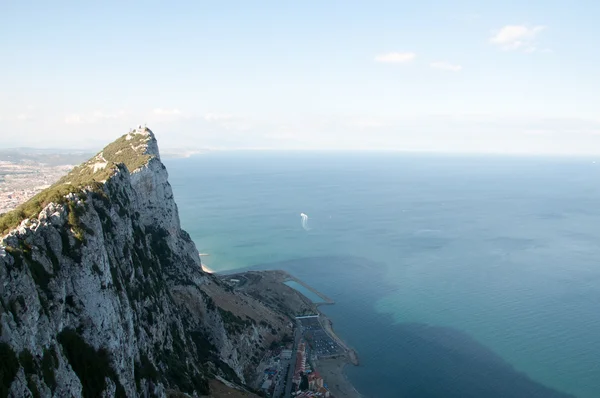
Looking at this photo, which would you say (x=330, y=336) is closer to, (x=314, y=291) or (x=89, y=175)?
(x=314, y=291)

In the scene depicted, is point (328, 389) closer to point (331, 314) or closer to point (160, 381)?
point (331, 314)

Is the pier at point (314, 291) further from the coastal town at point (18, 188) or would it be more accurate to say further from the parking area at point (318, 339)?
the coastal town at point (18, 188)

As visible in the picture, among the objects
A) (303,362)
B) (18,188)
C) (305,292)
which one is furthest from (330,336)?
(18,188)

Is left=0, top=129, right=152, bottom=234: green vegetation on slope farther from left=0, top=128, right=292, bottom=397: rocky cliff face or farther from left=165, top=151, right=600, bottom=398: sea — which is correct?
left=165, top=151, right=600, bottom=398: sea

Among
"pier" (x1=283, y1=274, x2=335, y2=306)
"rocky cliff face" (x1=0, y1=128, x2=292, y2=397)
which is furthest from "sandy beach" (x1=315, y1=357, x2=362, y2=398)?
"pier" (x1=283, y1=274, x2=335, y2=306)

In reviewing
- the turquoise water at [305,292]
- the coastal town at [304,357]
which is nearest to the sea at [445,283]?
the coastal town at [304,357]

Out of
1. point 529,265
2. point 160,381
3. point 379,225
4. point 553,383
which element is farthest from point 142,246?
point 379,225

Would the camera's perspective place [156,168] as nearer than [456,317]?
Yes
